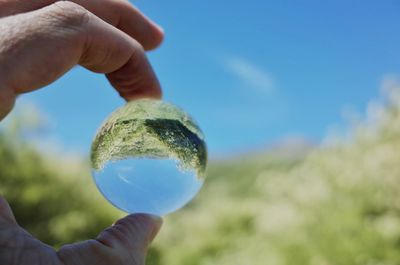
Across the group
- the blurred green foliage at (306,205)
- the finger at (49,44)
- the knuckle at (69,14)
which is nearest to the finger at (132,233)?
the finger at (49,44)

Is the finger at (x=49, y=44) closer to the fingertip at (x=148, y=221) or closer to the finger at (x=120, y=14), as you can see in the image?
the finger at (x=120, y=14)

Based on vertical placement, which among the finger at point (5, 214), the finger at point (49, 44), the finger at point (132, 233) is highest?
the finger at point (49, 44)

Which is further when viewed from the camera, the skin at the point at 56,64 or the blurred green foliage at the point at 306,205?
the blurred green foliage at the point at 306,205

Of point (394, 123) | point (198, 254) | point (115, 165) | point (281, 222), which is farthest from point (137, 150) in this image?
Answer: point (198, 254)

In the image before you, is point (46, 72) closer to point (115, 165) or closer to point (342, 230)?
point (115, 165)

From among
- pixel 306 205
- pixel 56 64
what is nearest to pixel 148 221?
pixel 56 64

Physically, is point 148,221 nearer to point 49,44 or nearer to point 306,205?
point 49,44
